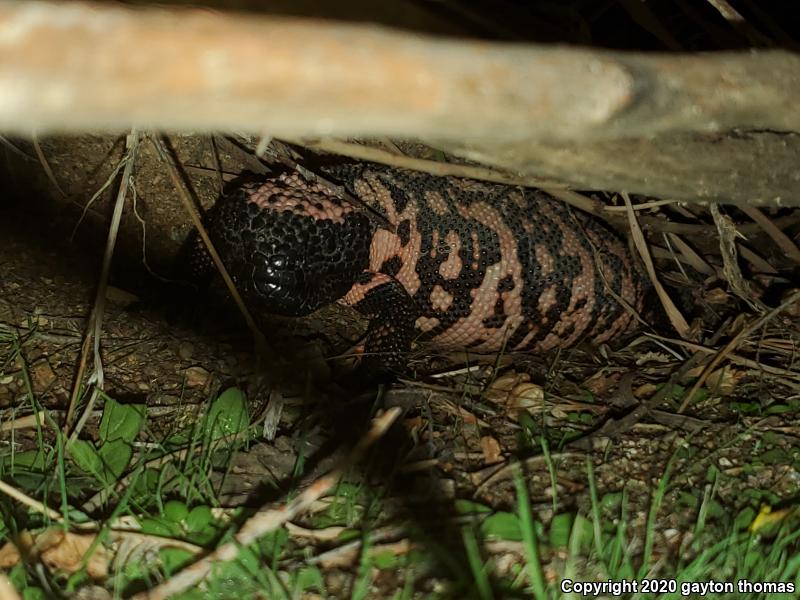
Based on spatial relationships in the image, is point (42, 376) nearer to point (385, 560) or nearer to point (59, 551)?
point (59, 551)

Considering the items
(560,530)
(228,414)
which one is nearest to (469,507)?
(560,530)

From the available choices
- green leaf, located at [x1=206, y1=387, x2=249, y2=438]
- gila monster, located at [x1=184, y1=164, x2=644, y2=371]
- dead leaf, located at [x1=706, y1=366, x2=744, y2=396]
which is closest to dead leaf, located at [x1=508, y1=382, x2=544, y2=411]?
gila monster, located at [x1=184, y1=164, x2=644, y2=371]

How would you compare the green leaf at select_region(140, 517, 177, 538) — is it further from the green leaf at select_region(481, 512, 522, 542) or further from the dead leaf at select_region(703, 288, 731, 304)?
the dead leaf at select_region(703, 288, 731, 304)

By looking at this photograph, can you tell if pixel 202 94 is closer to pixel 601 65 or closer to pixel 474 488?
pixel 601 65

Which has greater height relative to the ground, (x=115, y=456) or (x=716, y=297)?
(x=115, y=456)

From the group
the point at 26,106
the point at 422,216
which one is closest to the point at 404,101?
the point at 26,106

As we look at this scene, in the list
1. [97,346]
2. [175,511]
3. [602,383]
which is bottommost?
[602,383]
